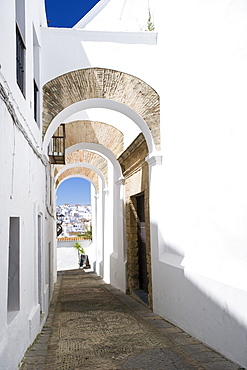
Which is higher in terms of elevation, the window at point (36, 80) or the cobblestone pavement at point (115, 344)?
the window at point (36, 80)

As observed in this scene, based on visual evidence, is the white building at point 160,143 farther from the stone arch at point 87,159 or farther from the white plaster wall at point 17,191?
the stone arch at point 87,159

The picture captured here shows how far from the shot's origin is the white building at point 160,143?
3820 millimetres

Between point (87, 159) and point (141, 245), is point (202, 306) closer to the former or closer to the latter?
point (141, 245)

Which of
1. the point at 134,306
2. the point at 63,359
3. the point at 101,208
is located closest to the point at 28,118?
the point at 63,359

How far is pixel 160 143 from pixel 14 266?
3.42 m

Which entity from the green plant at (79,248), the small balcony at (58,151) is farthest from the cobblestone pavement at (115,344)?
the green plant at (79,248)

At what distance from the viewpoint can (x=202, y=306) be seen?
454cm

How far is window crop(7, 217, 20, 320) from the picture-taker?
4.00 metres

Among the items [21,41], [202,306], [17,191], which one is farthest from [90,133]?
[202,306]

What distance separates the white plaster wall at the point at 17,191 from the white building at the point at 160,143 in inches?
0.7

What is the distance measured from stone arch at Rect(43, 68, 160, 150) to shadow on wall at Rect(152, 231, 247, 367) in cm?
221

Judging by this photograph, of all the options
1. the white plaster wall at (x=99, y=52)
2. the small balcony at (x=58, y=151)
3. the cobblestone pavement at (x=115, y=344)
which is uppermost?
the white plaster wall at (x=99, y=52)

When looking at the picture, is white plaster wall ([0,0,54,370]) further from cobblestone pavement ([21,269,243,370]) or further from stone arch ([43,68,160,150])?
stone arch ([43,68,160,150])

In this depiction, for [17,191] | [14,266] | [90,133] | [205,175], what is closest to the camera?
[17,191]
